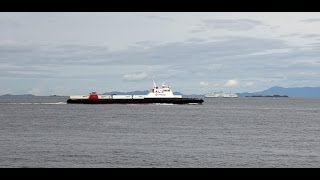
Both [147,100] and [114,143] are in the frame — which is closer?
[114,143]

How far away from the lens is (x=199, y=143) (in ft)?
60.8

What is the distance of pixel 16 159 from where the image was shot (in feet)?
43.7
